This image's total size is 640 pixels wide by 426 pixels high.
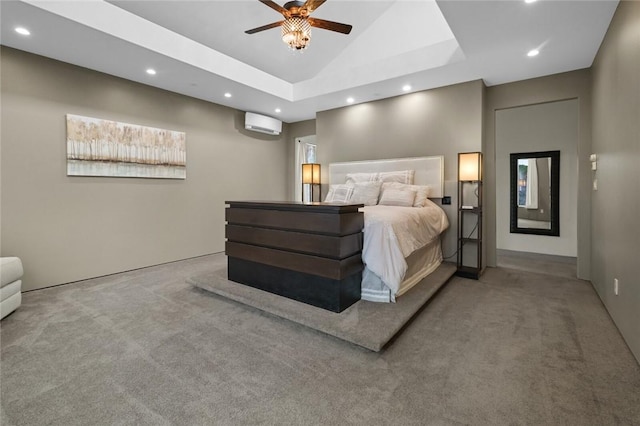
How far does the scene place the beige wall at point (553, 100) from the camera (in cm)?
388

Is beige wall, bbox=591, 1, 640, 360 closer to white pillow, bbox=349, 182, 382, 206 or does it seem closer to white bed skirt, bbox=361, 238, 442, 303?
white bed skirt, bbox=361, 238, 442, 303

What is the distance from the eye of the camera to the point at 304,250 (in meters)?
2.70

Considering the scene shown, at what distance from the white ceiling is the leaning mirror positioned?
72.1 inches

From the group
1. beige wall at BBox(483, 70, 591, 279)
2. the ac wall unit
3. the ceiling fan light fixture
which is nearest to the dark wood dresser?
the ceiling fan light fixture

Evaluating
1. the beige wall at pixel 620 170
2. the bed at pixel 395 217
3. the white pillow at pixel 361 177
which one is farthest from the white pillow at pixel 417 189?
the beige wall at pixel 620 170

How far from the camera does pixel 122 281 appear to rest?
A: 3.85 metres

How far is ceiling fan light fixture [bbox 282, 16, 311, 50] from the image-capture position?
105 inches

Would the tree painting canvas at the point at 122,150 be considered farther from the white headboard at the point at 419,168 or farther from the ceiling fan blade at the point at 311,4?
the ceiling fan blade at the point at 311,4

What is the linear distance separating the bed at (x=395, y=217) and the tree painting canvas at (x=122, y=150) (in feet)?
8.86

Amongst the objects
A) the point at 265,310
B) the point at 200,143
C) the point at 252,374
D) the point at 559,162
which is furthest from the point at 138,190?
the point at 559,162

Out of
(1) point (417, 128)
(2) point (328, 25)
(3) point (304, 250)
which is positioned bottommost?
(3) point (304, 250)

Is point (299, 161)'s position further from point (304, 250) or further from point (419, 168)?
point (304, 250)

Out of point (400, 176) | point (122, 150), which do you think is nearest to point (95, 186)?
point (122, 150)

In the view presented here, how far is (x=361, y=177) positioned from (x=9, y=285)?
4.49 meters
